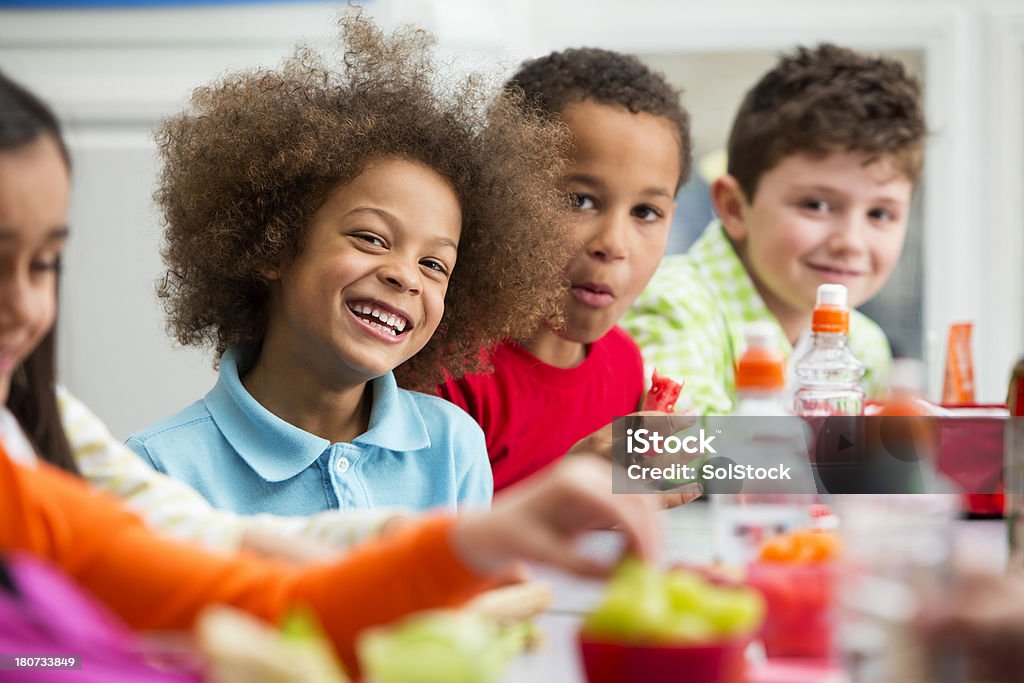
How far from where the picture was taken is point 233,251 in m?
1.19

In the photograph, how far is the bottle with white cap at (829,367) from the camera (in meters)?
1.11

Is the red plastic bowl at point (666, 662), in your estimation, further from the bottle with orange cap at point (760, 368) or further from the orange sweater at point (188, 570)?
the bottle with orange cap at point (760, 368)

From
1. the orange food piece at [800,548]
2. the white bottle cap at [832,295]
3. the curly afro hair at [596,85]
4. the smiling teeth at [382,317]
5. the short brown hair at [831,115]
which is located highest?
the short brown hair at [831,115]

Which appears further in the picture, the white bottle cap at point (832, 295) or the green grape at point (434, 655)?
the white bottle cap at point (832, 295)

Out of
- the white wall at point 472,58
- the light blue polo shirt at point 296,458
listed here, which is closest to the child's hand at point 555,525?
the light blue polo shirt at point 296,458

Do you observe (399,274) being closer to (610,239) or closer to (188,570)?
(610,239)

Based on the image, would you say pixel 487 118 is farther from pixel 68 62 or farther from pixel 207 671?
pixel 68 62

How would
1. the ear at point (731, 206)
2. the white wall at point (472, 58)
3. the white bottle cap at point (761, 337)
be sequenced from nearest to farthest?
the white bottle cap at point (761, 337)
the ear at point (731, 206)
the white wall at point (472, 58)

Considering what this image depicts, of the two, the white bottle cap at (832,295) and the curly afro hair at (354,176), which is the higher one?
the curly afro hair at (354,176)

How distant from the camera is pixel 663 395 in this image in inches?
52.4

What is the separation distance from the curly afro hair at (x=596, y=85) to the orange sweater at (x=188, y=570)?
0.99 metres

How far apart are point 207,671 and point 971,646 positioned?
29 cm

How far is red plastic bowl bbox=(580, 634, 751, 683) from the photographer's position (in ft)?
1.37

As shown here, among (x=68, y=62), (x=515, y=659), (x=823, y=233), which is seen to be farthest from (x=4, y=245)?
(x=68, y=62)
